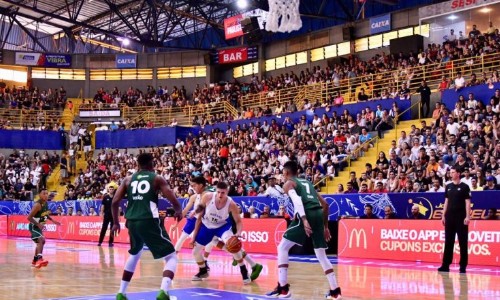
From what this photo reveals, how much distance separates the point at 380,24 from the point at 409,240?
26831mm

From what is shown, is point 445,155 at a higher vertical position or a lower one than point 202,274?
higher

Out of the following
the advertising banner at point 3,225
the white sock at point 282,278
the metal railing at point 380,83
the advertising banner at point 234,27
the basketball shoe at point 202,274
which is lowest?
the advertising banner at point 3,225

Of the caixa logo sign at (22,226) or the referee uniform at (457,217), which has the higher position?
the referee uniform at (457,217)

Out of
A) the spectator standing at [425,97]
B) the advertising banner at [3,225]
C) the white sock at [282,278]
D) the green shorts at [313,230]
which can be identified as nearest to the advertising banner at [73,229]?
the advertising banner at [3,225]

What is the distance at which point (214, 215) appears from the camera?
535 inches

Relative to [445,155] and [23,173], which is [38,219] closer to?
[445,155]

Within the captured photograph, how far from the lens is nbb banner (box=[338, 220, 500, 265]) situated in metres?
16.8

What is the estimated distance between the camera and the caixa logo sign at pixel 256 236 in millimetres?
22000

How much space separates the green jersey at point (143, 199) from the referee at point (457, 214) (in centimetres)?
773

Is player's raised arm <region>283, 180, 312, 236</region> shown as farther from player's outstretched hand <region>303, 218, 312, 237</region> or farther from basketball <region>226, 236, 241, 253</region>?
basketball <region>226, 236, 241, 253</region>

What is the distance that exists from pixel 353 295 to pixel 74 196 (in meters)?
29.7

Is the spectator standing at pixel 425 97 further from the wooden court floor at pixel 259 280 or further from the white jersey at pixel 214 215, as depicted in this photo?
the white jersey at pixel 214 215

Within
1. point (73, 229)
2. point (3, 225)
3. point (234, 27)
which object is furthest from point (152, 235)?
point (234, 27)

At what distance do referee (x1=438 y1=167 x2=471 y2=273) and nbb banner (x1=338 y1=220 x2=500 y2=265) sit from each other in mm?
1766
